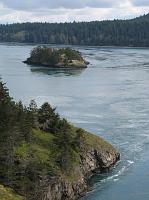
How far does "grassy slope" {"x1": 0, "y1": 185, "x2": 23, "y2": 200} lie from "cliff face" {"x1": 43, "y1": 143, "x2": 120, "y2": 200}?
3905mm

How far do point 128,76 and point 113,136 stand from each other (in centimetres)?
8700

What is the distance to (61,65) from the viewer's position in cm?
19550

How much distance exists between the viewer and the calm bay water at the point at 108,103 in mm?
56188

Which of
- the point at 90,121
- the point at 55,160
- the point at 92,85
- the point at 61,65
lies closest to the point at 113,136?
the point at 90,121

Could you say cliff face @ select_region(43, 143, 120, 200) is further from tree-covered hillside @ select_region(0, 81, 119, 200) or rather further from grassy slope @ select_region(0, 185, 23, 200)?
grassy slope @ select_region(0, 185, 23, 200)

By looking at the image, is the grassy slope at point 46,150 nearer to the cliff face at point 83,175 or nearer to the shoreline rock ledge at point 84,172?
the shoreline rock ledge at point 84,172

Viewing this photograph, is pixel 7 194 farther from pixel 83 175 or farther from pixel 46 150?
pixel 83 175

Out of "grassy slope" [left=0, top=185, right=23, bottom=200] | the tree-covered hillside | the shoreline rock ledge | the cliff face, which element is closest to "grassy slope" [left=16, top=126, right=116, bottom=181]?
the tree-covered hillside

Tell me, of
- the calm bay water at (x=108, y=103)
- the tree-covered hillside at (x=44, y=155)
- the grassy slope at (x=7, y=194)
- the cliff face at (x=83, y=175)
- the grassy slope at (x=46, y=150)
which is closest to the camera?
the grassy slope at (x=7, y=194)

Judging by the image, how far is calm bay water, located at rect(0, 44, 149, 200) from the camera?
56.2 meters

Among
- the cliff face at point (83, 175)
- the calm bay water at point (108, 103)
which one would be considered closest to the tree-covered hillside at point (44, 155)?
the cliff face at point (83, 175)

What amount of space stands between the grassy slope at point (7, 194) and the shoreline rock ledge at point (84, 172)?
3.91 m

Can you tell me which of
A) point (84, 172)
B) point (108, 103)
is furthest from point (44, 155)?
point (108, 103)

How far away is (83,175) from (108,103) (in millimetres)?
50486
